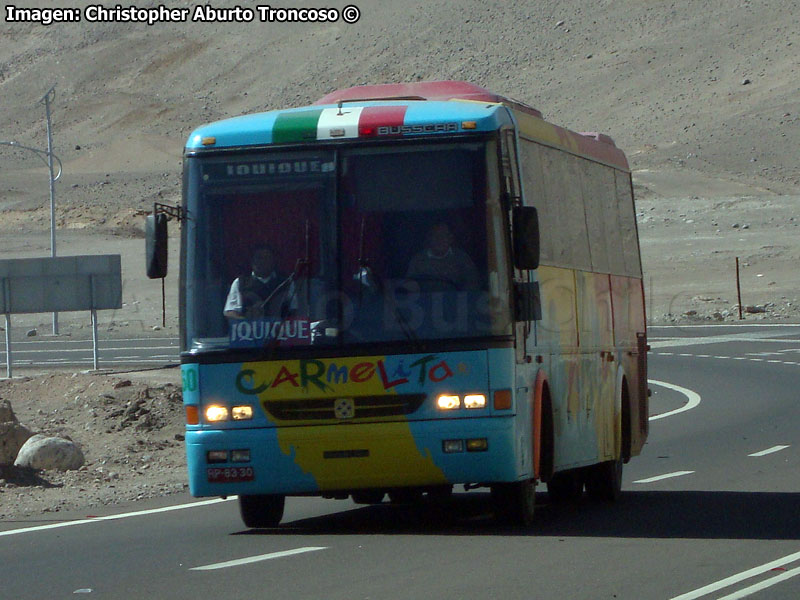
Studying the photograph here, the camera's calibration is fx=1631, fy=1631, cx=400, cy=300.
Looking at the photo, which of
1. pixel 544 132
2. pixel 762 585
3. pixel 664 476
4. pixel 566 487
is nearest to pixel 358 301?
pixel 544 132

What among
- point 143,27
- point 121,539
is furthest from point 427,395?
point 143,27

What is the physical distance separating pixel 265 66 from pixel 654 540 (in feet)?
438

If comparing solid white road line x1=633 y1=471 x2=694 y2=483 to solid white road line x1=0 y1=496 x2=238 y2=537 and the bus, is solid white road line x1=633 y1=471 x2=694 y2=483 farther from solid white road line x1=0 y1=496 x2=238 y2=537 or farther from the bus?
the bus

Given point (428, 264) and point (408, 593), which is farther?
point (428, 264)

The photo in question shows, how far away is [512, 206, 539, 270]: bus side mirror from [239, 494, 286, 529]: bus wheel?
2.89 m

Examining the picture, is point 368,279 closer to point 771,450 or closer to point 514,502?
point 514,502

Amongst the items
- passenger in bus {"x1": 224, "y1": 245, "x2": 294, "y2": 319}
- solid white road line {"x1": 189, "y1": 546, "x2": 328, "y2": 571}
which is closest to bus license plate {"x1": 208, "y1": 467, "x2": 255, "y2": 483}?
solid white road line {"x1": 189, "y1": 546, "x2": 328, "y2": 571}

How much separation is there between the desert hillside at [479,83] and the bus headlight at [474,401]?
186ft

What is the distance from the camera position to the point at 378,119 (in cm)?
1138

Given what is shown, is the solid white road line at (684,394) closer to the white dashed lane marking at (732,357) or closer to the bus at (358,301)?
the white dashed lane marking at (732,357)

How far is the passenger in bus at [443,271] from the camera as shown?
439 inches

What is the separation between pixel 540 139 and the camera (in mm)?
12414

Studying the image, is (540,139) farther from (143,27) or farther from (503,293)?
(143,27)

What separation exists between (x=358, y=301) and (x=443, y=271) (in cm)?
62
